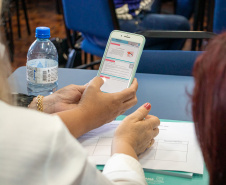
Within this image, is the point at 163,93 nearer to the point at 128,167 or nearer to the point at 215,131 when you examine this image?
the point at 128,167

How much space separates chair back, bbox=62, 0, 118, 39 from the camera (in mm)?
1895

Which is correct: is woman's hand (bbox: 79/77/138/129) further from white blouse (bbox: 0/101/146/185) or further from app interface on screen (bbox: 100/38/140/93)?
white blouse (bbox: 0/101/146/185)

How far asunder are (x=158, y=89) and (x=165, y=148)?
356mm

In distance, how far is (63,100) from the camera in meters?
1.00

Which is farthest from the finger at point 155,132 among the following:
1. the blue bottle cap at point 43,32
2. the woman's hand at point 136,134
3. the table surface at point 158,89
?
the blue bottle cap at point 43,32

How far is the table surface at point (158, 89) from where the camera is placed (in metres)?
1.05

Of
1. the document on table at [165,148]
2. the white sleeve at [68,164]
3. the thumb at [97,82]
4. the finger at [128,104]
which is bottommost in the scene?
the document on table at [165,148]

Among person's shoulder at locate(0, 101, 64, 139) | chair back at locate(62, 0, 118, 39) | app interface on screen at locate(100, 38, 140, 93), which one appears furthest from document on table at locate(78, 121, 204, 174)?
chair back at locate(62, 0, 118, 39)

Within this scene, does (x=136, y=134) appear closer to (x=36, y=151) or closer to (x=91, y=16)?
(x=36, y=151)

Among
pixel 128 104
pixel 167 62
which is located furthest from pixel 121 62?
pixel 167 62

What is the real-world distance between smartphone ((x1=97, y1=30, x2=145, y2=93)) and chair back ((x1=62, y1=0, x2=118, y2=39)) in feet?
2.90

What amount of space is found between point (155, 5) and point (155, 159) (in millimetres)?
1691

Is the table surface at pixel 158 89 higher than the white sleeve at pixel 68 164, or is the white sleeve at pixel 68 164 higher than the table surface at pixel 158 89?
the white sleeve at pixel 68 164

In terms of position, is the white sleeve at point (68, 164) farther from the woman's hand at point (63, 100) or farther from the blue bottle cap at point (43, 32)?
the blue bottle cap at point (43, 32)
